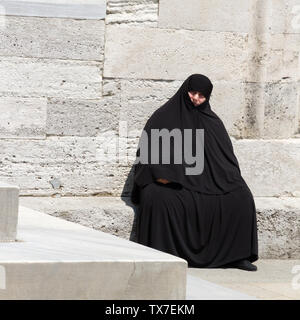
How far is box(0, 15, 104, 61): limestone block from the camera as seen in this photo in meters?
6.59

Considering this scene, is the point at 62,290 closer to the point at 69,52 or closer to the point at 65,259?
the point at 65,259

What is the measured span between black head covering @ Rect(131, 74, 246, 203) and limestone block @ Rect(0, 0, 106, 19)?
83 cm

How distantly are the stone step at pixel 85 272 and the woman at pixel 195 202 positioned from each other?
7.95ft

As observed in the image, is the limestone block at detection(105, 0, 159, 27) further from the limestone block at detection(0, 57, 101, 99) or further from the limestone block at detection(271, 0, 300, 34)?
the limestone block at detection(271, 0, 300, 34)

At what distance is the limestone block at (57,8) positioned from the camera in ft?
21.5

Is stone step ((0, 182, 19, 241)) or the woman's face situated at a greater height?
the woman's face

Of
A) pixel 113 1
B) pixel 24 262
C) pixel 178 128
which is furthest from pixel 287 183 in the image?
pixel 24 262

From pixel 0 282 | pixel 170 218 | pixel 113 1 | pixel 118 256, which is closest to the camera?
pixel 0 282

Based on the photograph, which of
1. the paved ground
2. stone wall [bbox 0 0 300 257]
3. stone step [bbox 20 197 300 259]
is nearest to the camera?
the paved ground

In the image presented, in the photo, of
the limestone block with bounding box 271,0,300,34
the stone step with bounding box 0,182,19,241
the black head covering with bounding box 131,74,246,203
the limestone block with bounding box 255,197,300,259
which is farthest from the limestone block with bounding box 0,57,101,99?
the stone step with bounding box 0,182,19,241

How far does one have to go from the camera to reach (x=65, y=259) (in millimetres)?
3514

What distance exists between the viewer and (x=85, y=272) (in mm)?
3527

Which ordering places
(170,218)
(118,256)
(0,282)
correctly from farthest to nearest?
(170,218) < (118,256) < (0,282)
